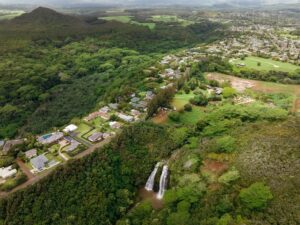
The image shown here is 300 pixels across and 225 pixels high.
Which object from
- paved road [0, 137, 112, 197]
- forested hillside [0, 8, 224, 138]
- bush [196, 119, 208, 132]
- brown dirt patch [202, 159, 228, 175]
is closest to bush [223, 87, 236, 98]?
bush [196, 119, 208, 132]

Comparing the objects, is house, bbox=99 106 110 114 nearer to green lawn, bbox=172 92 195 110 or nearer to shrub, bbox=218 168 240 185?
green lawn, bbox=172 92 195 110

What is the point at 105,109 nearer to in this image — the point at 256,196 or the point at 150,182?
the point at 150,182

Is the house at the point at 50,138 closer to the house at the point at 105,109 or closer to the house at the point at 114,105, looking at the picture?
the house at the point at 105,109

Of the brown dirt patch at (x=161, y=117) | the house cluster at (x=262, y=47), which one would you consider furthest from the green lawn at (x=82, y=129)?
the house cluster at (x=262, y=47)

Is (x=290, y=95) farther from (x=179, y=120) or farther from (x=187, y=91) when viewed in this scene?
(x=179, y=120)

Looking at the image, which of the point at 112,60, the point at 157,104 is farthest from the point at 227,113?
the point at 112,60

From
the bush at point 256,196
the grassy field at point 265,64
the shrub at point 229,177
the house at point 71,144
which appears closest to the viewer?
the bush at point 256,196

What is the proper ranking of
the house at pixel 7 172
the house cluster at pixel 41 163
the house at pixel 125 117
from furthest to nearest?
1. the house at pixel 125 117
2. the house cluster at pixel 41 163
3. the house at pixel 7 172
